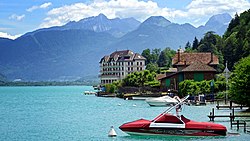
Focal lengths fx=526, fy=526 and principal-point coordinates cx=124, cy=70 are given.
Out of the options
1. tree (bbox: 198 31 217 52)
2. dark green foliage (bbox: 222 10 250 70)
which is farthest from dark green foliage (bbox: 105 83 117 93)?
dark green foliage (bbox: 222 10 250 70)

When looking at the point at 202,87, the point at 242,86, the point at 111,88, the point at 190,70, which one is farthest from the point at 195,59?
the point at 242,86

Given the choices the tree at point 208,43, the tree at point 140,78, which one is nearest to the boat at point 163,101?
the tree at point 140,78

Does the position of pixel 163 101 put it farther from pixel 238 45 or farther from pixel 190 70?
pixel 238 45

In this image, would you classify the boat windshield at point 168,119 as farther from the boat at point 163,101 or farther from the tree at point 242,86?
the boat at point 163,101

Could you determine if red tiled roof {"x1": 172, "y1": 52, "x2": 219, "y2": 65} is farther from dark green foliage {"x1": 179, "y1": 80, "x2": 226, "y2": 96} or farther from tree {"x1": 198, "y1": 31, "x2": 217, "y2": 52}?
tree {"x1": 198, "y1": 31, "x2": 217, "y2": 52}

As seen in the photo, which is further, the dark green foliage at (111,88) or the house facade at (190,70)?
the dark green foliage at (111,88)

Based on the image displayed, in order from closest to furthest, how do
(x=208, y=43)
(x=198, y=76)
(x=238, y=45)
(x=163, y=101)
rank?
(x=163, y=101), (x=198, y=76), (x=238, y=45), (x=208, y=43)

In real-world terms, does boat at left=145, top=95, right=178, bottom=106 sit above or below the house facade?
below

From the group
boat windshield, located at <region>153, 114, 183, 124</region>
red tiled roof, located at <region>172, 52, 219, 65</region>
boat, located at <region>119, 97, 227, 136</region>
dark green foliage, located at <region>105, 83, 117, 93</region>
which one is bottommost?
boat, located at <region>119, 97, 227, 136</region>

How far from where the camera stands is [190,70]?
358 ft

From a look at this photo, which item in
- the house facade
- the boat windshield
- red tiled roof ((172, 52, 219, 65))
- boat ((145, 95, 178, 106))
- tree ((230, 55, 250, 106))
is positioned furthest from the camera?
red tiled roof ((172, 52, 219, 65))

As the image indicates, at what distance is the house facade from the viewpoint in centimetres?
10812

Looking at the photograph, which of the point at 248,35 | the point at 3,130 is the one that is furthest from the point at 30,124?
the point at 248,35

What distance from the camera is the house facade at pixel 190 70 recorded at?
108m
